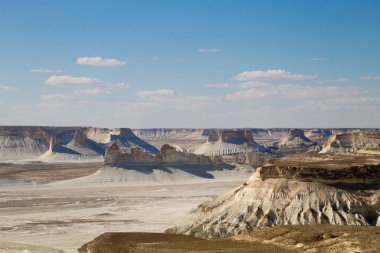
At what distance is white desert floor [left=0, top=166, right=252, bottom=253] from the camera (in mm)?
56281

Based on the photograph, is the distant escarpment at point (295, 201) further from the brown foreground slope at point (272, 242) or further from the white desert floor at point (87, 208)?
the white desert floor at point (87, 208)

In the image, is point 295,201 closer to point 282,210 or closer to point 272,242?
point 282,210

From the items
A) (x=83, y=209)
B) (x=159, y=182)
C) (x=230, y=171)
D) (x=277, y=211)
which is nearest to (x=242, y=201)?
(x=277, y=211)

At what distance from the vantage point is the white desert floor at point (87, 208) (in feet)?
185

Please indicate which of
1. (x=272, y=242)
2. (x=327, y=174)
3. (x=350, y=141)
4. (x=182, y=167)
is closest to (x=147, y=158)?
(x=182, y=167)

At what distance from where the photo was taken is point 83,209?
3182 inches

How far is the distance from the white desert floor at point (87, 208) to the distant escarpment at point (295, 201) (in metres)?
7.64

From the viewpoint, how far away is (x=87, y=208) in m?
82.0

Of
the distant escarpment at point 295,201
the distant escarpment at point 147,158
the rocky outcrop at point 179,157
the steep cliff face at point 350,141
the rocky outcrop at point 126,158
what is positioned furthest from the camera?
the steep cliff face at point 350,141

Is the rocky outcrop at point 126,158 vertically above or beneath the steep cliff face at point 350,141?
beneath

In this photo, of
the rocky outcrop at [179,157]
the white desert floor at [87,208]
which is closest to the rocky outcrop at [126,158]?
the white desert floor at [87,208]

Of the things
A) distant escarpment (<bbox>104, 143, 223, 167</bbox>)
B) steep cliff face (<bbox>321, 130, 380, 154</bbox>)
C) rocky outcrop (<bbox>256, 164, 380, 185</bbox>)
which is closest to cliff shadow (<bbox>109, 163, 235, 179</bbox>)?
distant escarpment (<bbox>104, 143, 223, 167</bbox>)

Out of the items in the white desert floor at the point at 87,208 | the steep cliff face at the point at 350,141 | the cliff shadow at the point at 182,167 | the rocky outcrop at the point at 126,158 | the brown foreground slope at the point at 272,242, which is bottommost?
the white desert floor at the point at 87,208

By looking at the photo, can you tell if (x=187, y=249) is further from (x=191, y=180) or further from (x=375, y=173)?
(x=191, y=180)
